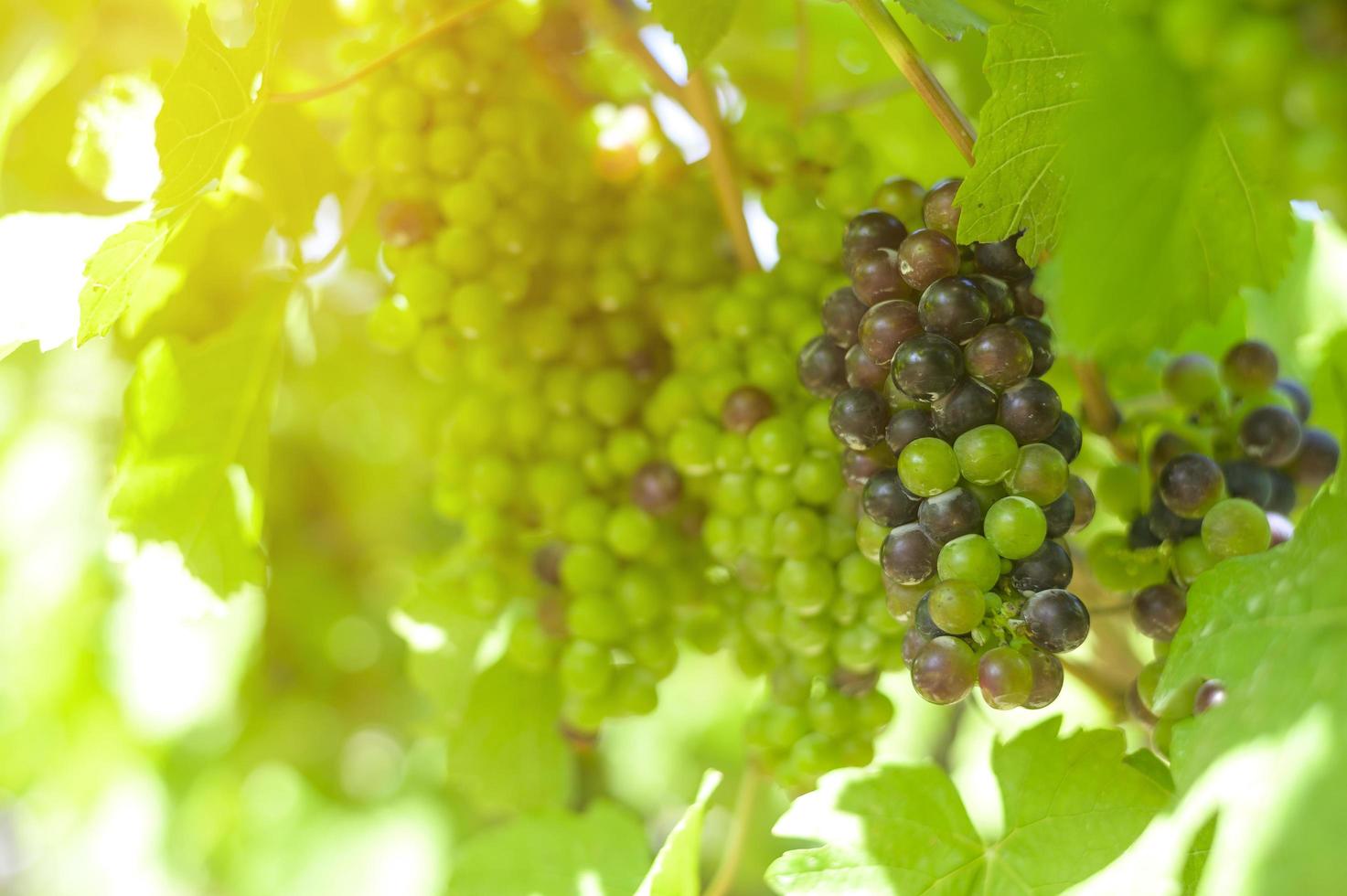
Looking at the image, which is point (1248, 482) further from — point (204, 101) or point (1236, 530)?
point (204, 101)

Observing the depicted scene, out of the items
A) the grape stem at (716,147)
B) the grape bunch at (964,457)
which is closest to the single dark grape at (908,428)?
the grape bunch at (964,457)

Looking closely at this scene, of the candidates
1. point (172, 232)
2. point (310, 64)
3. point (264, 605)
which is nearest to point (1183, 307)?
point (172, 232)

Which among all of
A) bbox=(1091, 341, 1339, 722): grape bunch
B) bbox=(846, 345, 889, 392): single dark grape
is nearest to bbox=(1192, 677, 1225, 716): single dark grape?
bbox=(1091, 341, 1339, 722): grape bunch

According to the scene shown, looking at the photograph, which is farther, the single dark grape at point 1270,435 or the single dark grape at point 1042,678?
the single dark grape at point 1270,435

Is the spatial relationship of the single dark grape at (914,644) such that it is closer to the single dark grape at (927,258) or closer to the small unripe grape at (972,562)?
the small unripe grape at (972,562)

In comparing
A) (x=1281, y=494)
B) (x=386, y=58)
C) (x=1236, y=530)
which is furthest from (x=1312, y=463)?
(x=386, y=58)

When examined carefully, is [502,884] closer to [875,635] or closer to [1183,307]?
[875,635]
